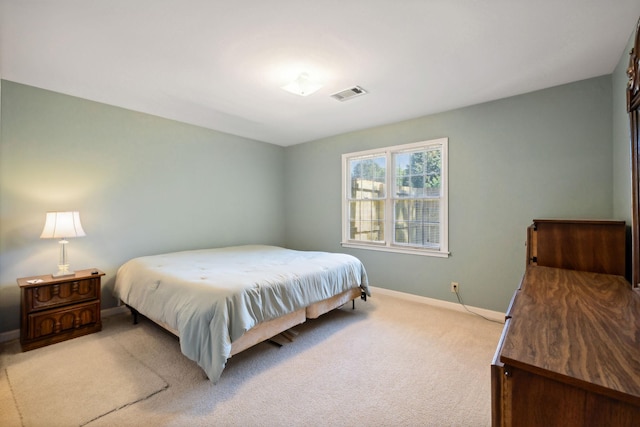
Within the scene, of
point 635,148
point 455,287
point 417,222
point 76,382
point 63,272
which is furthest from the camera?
point 417,222

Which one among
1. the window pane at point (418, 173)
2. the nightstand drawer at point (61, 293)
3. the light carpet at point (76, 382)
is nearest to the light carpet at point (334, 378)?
the light carpet at point (76, 382)

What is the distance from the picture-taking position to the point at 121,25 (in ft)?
6.25

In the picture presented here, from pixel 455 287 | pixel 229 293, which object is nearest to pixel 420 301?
pixel 455 287

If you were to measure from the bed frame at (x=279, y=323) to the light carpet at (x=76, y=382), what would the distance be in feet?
1.22

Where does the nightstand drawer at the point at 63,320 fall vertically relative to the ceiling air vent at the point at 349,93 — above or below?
below

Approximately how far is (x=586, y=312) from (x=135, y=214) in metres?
4.15

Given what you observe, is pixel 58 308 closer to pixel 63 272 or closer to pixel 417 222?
pixel 63 272

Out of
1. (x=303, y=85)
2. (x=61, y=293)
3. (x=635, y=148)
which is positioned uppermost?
(x=303, y=85)

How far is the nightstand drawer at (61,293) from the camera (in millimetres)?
2494

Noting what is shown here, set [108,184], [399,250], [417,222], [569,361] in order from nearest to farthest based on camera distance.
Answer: [569,361]
[108,184]
[417,222]
[399,250]

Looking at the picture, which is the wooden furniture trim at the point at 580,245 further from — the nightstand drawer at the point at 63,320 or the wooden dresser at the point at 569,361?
the nightstand drawer at the point at 63,320

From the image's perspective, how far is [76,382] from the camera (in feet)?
6.58

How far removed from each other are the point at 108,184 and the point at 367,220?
133 inches

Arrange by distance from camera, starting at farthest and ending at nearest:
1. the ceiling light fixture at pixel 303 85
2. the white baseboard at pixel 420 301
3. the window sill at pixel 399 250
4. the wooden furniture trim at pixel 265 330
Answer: the window sill at pixel 399 250 → the white baseboard at pixel 420 301 → the ceiling light fixture at pixel 303 85 → the wooden furniture trim at pixel 265 330
